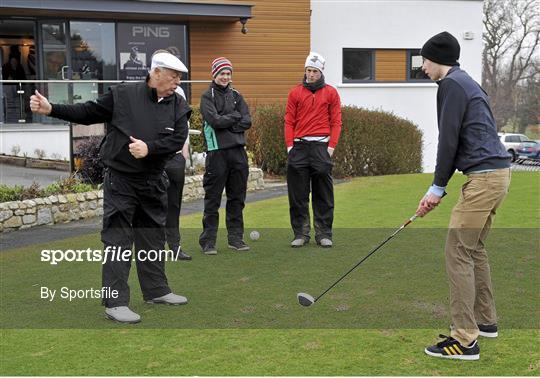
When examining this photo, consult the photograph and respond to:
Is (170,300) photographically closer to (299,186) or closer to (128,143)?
(128,143)

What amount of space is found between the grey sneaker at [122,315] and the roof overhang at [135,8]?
12248mm

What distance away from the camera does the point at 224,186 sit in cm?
751

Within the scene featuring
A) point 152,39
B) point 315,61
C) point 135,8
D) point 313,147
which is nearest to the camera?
point 315,61

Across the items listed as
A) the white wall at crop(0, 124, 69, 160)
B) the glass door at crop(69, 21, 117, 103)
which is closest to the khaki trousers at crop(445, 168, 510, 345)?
the white wall at crop(0, 124, 69, 160)

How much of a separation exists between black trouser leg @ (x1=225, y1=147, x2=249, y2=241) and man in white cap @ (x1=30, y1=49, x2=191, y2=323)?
82.7 inches

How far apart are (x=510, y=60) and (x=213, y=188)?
Result: 47.9m

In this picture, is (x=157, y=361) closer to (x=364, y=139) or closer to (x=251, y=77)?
(x=364, y=139)

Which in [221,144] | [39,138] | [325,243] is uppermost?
[221,144]

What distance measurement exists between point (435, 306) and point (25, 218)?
6140mm

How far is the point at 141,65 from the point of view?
57.3 feet

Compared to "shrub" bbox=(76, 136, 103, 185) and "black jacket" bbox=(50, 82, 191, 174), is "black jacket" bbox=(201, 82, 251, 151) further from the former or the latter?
"shrub" bbox=(76, 136, 103, 185)

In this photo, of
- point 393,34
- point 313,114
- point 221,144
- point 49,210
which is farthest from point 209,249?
point 393,34

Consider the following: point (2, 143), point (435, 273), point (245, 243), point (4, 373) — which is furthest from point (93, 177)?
point (4, 373)

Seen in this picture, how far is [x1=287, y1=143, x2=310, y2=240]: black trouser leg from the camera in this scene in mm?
7605
